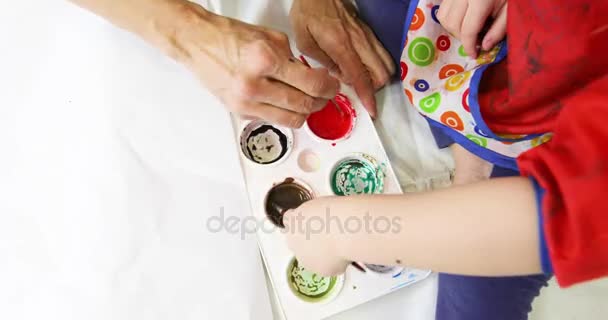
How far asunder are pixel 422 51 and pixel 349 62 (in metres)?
0.11

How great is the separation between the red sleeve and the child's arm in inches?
0.7

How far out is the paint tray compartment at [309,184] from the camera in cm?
68

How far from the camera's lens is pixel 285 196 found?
70cm

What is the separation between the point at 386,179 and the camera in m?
0.71

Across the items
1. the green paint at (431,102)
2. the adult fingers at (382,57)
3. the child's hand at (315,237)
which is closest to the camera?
the child's hand at (315,237)

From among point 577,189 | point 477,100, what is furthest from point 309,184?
point 577,189

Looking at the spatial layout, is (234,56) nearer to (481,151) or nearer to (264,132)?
(264,132)

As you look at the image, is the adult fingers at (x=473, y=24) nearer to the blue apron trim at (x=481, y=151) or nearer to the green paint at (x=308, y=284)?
the blue apron trim at (x=481, y=151)

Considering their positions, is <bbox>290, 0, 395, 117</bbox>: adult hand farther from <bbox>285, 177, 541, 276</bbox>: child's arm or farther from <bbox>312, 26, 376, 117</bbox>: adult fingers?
<bbox>285, 177, 541, 276</bbox>: child's arm

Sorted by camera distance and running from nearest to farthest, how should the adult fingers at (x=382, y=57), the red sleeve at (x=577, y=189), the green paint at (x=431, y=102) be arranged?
the red sleeve at (x=577, y=189), the green paint at (x=431, y=102), the adult fingers at (x=382, y=57)

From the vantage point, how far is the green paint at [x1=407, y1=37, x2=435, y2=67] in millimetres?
661

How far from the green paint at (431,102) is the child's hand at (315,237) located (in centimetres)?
21

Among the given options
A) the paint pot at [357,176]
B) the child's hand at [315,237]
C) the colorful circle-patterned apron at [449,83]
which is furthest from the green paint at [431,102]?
the child's hand at [315,237]

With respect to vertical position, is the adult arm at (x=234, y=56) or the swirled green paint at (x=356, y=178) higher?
the adult arm at (x=234, y=56)
